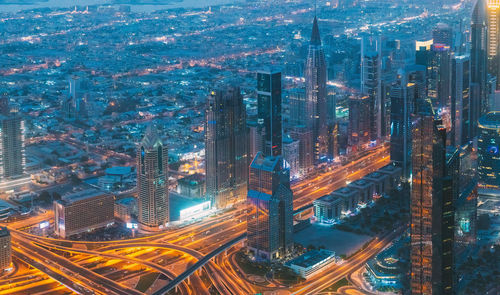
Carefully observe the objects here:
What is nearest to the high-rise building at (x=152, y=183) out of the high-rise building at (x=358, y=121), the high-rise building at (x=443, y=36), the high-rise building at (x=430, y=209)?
the high-rise building at (x=430, y=209)

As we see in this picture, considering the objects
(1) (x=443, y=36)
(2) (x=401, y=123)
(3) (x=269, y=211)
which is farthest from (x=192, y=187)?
(1) (x=443, y=36)

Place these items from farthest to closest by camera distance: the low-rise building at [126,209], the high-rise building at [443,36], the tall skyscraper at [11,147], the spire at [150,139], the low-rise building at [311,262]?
1. the high-rise building at [443,36]
2. the tall skyscraper at [11,147]
3. the low-rise building at [126,209]
4. the spire at [150,139]
5. the low-rise building at [311,262]

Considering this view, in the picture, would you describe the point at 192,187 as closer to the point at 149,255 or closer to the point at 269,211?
the point at 149,255

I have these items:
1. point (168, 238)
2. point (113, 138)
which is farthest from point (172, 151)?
point (168, 238)

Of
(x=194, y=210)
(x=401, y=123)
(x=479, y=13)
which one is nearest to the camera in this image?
(x=194, y=210)

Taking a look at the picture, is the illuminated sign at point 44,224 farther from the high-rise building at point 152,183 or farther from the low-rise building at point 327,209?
the low-rise building at point 327,209

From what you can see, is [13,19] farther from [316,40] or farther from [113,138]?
[316,40]

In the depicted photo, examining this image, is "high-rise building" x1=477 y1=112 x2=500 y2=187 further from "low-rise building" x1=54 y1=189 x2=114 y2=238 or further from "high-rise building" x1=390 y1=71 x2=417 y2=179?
"low-rise building" x1=54 y1=189 x2=114 y2=238

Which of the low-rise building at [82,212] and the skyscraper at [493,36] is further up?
the skyscraper at [493,36]
